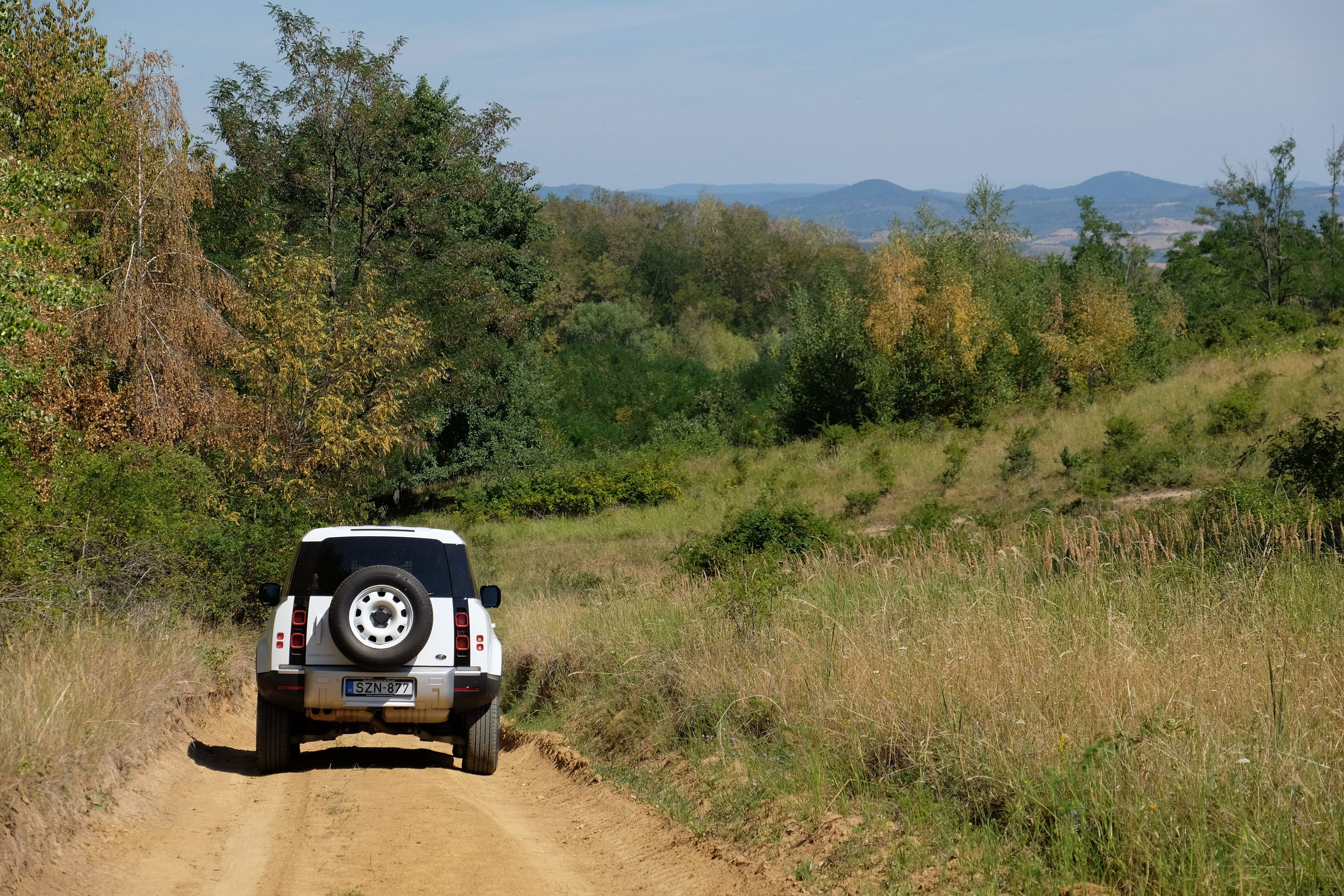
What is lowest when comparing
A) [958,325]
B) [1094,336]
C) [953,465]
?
[953,465]

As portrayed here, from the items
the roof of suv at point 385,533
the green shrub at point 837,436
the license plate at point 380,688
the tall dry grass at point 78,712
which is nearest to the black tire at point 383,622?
the license plate at point 380,688

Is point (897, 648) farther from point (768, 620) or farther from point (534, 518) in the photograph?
point (534, 518)

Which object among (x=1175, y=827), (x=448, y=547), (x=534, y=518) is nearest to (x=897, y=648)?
(x=1175, y=827)

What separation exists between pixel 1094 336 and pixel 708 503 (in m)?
19.2

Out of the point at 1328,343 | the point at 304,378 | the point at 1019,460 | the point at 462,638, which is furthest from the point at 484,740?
the point at 1328,343

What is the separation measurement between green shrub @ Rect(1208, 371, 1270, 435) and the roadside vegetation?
0.13 meters

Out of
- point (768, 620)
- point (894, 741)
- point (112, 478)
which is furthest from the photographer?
point (112, 478)

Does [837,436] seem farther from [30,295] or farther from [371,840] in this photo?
[371,840]

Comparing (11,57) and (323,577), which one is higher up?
(11,57)

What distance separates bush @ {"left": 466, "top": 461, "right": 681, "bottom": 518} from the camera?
145 ft

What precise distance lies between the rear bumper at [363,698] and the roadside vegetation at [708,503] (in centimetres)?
108

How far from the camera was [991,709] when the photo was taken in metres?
6.31

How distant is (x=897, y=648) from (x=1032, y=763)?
202 cm

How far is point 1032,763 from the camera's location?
572cm
